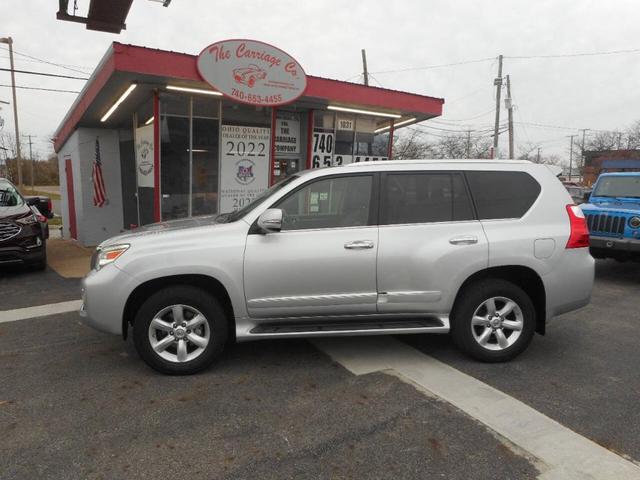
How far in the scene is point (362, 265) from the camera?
3.92 metres

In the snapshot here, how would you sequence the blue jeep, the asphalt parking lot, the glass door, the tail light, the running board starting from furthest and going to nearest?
1. the glass door
2. the blue jeep
3. the tail light
4. the running board
5. the asphalt parking lot

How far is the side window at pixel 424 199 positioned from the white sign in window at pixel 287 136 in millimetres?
7624

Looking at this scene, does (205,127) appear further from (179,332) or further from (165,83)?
(179,332)

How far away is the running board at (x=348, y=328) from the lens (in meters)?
3.88

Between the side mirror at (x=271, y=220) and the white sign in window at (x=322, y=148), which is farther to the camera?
the white sign in window at (x=322, y=148)

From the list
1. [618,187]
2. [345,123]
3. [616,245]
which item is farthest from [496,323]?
[345,123]

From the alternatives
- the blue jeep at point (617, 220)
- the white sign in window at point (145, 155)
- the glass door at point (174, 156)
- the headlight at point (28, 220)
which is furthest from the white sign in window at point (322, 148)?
the headlight at point (28, 220)

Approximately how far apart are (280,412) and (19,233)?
705 centimetres

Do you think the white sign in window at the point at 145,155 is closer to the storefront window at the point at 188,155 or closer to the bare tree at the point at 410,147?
the storefront window at the point at 188,155

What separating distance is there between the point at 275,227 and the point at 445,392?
6.12 feet

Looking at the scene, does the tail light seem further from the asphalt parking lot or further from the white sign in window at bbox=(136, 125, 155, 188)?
the white sign in window at bbox=(136, 125, 155, 188)

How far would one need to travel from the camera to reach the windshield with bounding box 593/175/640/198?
858 cm

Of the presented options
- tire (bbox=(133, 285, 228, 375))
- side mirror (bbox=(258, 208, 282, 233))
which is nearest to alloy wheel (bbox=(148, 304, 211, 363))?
tire (bbox=(133, 285, 228, 375))

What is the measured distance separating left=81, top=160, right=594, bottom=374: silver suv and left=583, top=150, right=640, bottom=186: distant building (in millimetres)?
30815
